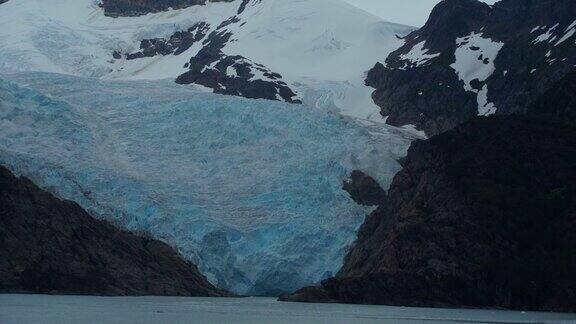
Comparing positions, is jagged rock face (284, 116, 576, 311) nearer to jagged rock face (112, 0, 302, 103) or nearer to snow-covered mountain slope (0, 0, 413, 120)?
snow-covered mountain slope (0, 0, 413, 120)

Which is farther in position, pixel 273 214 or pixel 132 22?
pixel 132 22

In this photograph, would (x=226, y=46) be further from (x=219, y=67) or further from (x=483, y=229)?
(x=483, y=229)

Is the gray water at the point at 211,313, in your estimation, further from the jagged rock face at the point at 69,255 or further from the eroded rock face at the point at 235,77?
the eroded rock face at the point at 235,77

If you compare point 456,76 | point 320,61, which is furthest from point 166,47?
point 456,76

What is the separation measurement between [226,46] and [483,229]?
69446mm

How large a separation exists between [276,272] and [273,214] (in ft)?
13.2

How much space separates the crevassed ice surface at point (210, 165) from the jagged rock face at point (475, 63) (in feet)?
35.9

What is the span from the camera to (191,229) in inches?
2381

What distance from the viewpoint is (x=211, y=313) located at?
140 feet

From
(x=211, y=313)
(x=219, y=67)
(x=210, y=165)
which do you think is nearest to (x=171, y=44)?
(x=219, y=67)

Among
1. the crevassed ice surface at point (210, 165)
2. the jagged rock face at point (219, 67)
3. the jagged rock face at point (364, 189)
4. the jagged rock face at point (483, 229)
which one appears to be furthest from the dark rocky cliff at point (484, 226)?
the jagged rock face at point (219, 67)

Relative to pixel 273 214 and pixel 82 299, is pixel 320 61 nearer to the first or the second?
pixel 273 214

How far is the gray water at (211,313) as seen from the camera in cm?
3672

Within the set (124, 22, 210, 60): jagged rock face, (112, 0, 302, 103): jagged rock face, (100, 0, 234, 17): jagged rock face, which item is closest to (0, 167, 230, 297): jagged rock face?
(112, 0, 302, 103): jagged rock face
